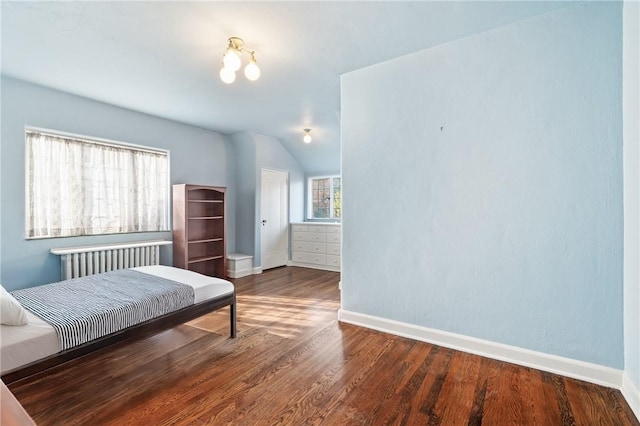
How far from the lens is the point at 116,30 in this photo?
213 cm

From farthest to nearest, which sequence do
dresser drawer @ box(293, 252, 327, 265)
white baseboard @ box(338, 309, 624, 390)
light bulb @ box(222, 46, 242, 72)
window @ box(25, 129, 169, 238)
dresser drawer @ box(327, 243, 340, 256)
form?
1. dresser drawer @ box(293, 252, 327, 265)
2. dresser drawer @ box(327, 243, 340, 256)
3. window @ box(25, 129, 169, 238)
4. light bulb @ box(222, 46, 242, 72)
5. white baseboard @ box(338, 309, 624, 390)

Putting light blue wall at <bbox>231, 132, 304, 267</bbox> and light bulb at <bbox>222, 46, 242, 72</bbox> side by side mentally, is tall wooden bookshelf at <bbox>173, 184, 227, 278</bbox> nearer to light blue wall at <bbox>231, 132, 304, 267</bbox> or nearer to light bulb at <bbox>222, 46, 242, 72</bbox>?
light blue wall at <bbox>231, 132, 304, 267</bbox>

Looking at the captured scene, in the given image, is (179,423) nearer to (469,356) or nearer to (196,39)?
(469,356)

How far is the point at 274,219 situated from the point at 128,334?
3.75m

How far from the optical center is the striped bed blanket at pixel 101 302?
1710mm

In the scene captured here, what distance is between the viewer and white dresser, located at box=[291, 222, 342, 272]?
17.6ft

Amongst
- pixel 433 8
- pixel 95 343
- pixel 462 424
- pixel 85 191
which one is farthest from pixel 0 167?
pixel 462 424

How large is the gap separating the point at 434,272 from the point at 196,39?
2.68 m

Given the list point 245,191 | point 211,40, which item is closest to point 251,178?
point 245,191

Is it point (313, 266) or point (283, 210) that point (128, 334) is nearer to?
point (313, 266)

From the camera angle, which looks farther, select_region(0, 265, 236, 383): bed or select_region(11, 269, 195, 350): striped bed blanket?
select_region(11, 269, 195, 350): striped bed blanket
